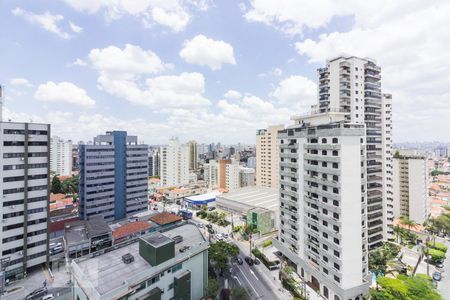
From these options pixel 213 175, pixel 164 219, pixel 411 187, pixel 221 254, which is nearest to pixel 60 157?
pixel 213 175

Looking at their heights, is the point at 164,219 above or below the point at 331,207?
below

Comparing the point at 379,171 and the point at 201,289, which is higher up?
the point at 379,171

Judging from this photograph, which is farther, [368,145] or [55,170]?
[55,170]

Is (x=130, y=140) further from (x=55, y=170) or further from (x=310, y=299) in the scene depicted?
(x=55, y=170)

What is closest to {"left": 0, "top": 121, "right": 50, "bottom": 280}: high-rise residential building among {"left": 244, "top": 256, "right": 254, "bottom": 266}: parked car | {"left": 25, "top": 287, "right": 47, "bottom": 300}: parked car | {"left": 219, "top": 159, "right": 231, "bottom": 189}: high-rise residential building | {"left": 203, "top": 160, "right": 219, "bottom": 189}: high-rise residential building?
{"left": 25, "top": 287, "right": 47, "bottom": 300}: parked car

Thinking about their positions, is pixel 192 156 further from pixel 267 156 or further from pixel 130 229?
pixel 130 229

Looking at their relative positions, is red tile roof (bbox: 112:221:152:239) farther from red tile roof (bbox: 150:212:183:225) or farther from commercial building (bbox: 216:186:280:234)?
commercial building (bbox: 216:186:280:234)

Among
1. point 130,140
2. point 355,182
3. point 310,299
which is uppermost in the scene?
point 130,140

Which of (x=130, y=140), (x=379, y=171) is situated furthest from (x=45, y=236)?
(x=379, y=171)
